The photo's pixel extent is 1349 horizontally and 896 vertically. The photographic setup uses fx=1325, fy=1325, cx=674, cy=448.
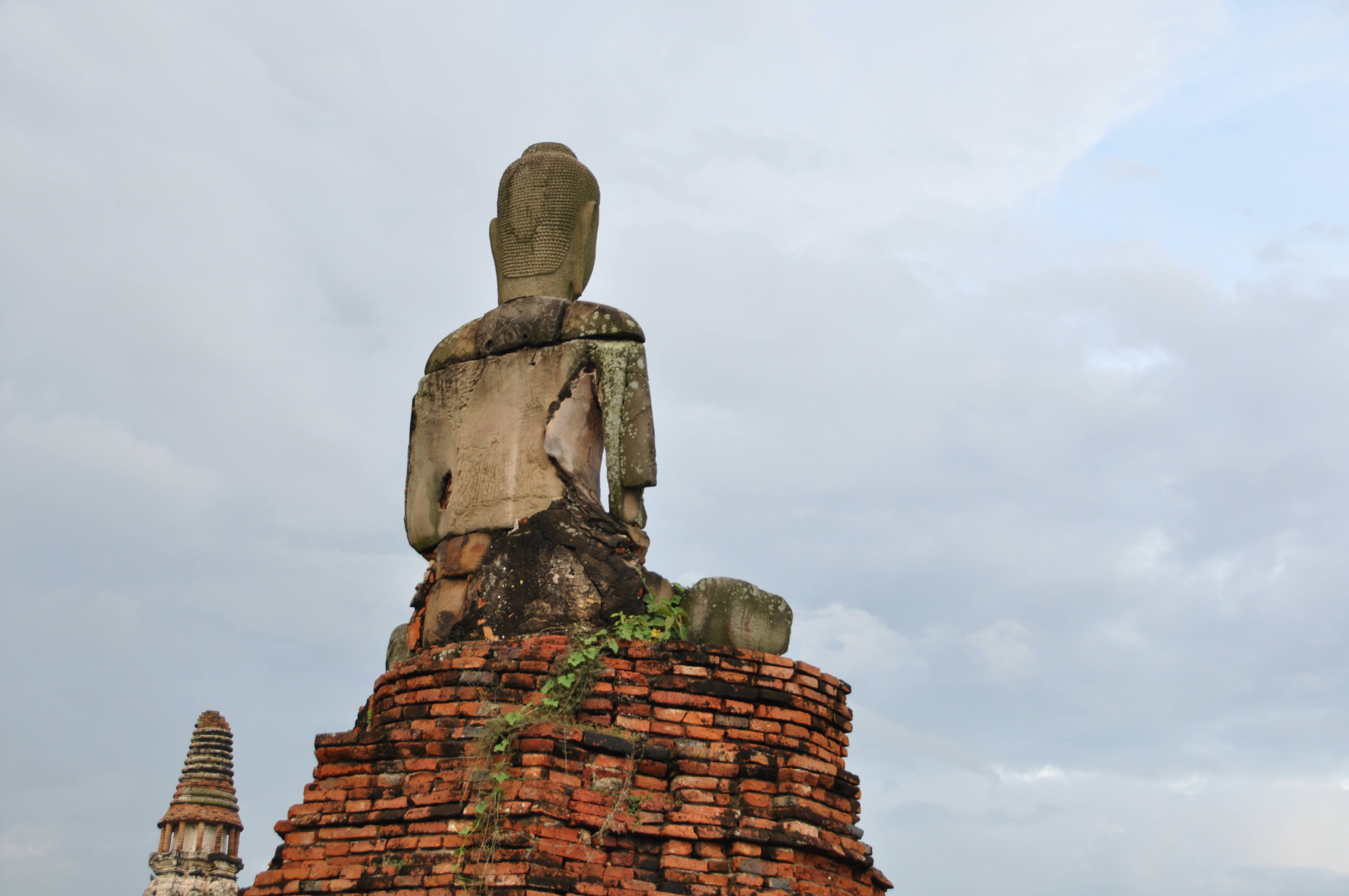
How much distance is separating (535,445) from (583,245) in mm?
1591

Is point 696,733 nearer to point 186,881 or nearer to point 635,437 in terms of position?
point 635,437

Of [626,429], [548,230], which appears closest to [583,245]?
[548,230]

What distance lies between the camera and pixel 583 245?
9180mm

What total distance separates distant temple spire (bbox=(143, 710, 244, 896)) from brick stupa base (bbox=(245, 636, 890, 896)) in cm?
934

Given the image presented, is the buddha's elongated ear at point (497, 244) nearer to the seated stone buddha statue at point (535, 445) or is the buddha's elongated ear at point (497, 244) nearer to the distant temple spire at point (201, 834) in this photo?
the seated stone buddha statue at point (535, 445)

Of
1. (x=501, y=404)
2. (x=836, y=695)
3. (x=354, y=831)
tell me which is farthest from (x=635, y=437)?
(x=354, y=831)

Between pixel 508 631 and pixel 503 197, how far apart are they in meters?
3.27

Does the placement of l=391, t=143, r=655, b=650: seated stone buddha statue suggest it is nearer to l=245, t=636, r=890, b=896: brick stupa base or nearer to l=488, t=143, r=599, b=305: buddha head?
l=488, t=143, r=599, b=305: buddha head

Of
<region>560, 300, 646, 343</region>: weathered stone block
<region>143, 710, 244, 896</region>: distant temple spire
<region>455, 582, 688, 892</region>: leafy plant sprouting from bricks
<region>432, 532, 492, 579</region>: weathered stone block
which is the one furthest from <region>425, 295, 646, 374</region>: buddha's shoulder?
<region>143, 710, 244, 896</region>: distant temple spire

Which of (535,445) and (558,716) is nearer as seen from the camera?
(558,716)

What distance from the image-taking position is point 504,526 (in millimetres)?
8320

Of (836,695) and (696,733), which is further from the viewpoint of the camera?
(836,695)

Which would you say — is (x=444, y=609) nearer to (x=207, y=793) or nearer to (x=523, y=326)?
(x=523, y=326)

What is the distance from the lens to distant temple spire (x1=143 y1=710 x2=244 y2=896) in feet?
51.1
